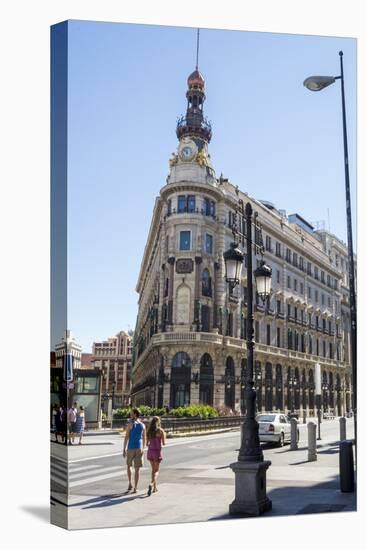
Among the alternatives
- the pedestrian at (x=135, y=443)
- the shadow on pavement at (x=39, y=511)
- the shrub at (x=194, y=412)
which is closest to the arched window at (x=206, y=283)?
the shrub at (x=194, y=412)

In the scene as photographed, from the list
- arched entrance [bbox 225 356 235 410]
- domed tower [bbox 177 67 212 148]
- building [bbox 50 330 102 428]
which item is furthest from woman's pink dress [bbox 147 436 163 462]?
domed tower [bbox 177 67 212 148]

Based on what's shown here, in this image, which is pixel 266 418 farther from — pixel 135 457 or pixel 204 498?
pixel 135 457

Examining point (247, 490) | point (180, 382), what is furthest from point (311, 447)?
point (247, 490)

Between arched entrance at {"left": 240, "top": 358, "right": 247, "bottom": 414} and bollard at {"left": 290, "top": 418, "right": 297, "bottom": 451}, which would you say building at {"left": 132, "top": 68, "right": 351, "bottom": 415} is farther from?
bollard at {"left": 290, "top": 418, "right": 297, "bottom": 451}

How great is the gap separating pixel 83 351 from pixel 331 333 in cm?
732

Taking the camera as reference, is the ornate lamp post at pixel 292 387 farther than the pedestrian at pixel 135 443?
Yes

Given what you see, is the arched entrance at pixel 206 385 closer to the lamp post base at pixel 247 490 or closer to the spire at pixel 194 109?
the lamp post base at pixel 247 490

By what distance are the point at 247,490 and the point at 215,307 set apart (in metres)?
4.92

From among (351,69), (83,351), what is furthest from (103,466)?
(351,69)

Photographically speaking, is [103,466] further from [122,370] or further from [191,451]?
[191,451]

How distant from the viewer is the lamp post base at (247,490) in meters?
10.9

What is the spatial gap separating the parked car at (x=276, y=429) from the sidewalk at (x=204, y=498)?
1.52 metres

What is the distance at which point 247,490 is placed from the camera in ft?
35.9
